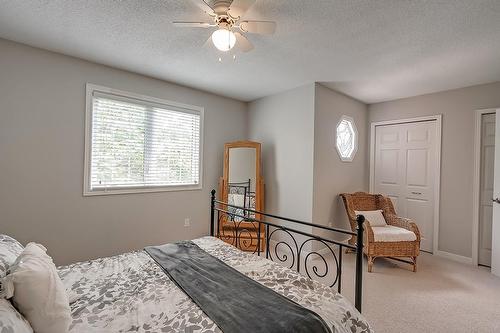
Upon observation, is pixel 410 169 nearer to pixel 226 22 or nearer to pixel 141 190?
pixel 226 22

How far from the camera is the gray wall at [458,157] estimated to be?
3.32 meters

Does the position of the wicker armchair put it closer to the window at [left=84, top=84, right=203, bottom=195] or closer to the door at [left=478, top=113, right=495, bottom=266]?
the door at [left=478, top=113, right=495, bottom=266]

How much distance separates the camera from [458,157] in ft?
11.3

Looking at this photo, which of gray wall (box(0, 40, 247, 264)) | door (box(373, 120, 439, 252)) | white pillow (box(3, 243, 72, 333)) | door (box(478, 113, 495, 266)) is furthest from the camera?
door (box(373, 120, 439, 252))

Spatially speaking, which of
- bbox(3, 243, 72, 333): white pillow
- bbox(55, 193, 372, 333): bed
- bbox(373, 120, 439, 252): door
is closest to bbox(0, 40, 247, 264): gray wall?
bbox(55, 193, 372, 333): bed

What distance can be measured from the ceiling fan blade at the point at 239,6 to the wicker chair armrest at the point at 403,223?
3155 millimetres

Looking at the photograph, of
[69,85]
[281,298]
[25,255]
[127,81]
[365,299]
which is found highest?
[127,81]

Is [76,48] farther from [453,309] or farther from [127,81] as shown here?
[453,309]

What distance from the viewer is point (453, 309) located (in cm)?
218

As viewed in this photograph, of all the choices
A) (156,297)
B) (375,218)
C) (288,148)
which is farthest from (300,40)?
(375,218)

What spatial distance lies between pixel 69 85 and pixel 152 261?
2.24m

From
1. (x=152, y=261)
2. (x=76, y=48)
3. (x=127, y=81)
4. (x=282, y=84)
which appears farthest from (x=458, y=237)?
(x=76, y=48)

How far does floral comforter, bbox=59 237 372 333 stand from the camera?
1.07m

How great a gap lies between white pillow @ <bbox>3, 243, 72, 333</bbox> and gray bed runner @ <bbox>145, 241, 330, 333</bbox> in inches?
21.7
